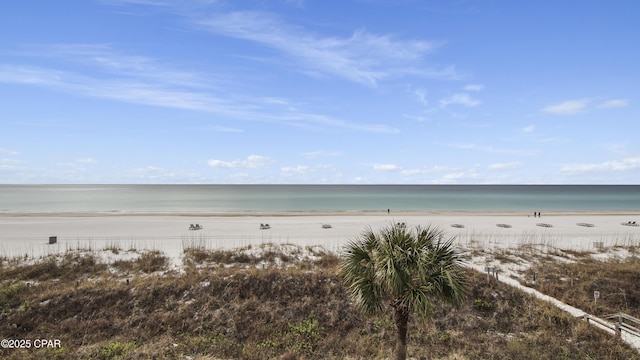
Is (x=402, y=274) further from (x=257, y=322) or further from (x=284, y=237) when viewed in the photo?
(x=284, y=237)

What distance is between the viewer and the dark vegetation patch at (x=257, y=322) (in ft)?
40.3

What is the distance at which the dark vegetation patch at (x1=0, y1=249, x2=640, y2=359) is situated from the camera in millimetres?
12281

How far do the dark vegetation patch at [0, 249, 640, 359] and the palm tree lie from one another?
4.46m

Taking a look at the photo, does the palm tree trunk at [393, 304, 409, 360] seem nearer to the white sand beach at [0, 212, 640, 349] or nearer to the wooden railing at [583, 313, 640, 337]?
the wooden railing at [583, 313, 640, 337]

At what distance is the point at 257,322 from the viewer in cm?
1442

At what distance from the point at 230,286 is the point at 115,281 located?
253 inches

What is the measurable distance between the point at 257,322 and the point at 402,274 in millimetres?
8415

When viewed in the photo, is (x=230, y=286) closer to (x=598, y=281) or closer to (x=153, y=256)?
(x=153, y=256)

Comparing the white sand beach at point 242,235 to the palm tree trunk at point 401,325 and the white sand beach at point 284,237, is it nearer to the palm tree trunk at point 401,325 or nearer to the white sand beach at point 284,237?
the white sand beach at point 284,237

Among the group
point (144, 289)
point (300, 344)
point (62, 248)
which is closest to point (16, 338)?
point (144, 289)

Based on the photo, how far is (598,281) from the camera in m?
18.3

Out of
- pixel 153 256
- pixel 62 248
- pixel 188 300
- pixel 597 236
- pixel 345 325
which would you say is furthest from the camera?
pixel 597 236

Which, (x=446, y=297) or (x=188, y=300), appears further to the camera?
(x=188, y=300)

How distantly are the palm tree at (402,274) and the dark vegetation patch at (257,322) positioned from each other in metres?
4.46
